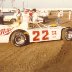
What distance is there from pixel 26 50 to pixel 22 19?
2140mm

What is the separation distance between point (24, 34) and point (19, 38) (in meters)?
0.29

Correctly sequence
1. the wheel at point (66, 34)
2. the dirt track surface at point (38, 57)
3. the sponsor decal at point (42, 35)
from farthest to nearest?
the wheel at point (66, 34) → the sponsor decal at point (42, 35) → the dirt track surface at point (38, 57)

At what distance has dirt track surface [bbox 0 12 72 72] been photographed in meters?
8.53

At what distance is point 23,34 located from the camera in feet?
40.9

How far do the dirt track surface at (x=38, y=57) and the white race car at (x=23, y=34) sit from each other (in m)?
0.27

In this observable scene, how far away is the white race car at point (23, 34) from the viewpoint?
1248cm

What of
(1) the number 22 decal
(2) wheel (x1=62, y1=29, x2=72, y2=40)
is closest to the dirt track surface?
(1) the number 22 decal

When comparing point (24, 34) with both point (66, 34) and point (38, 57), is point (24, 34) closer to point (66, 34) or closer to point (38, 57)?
point (66, 34)

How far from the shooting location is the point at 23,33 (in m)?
12.5

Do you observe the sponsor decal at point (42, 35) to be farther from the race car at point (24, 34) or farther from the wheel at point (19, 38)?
the wheel at point (19, 38)

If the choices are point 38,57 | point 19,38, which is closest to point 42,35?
point 19,38

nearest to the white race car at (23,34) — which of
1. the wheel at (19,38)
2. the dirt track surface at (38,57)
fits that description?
the wheel at (19,38)

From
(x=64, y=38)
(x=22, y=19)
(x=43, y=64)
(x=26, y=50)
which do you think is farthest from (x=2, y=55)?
(x=64, y=38)

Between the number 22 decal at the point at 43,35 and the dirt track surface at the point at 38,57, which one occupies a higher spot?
the number 22 decal at the point at 43,35
